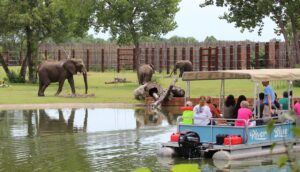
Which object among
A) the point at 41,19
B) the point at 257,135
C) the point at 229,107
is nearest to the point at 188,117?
the point at 229,107

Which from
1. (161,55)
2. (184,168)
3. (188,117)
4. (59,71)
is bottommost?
(188,117)

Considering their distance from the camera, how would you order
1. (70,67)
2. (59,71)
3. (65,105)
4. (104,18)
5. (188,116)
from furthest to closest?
(104,18)
(59,71)
(70,67)
(65,105)
(188,116)

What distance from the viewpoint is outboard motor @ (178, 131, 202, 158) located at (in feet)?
48.0

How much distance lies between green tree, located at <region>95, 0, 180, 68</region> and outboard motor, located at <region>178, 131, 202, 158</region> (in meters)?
28.4

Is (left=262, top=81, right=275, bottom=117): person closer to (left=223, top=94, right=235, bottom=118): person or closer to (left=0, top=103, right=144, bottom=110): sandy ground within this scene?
(left=223, top=94, right=235, bottom=118): person

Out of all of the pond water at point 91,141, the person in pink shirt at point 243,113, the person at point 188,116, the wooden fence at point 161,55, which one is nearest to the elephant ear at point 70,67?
the pond water at point 91,141

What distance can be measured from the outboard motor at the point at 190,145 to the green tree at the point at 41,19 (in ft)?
95.5

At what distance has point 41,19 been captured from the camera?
45.4 m

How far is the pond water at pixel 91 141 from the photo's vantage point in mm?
13695

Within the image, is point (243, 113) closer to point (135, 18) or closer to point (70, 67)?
point (70, 67)

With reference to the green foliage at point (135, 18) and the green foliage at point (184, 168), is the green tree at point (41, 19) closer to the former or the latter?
the green foliage at point (135, 18)

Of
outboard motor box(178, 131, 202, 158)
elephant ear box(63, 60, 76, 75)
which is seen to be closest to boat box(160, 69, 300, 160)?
outboard motor box(178, 131, 202, 158)

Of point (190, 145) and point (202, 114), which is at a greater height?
point (202, 114)

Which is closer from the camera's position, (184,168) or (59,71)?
(184,168)
